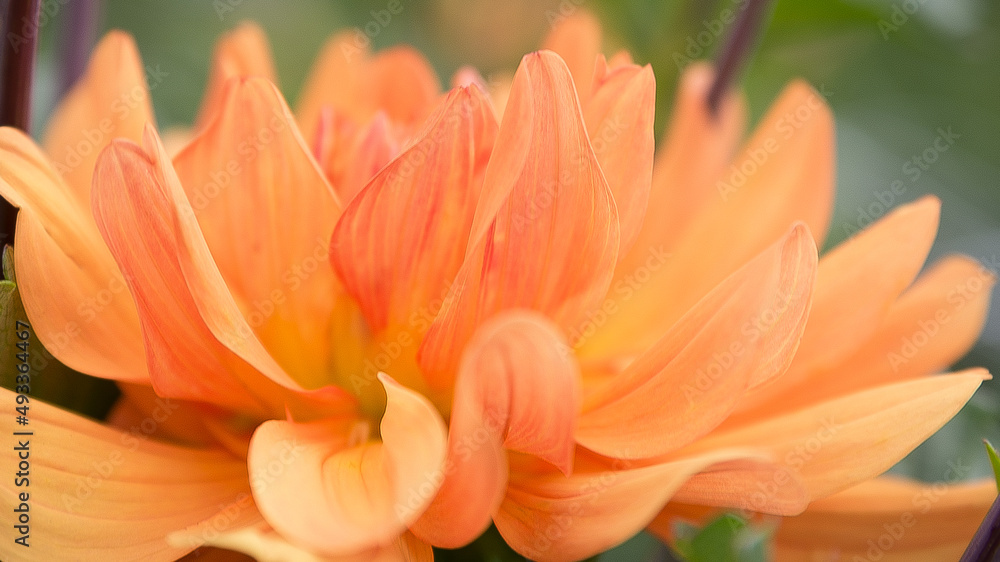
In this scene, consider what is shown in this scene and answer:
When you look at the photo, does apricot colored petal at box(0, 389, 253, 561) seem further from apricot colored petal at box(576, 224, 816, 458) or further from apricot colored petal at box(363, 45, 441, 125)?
apricot colored petal at box(363, 45, 441, 125)

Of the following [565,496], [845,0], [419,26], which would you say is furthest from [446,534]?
[419,26]

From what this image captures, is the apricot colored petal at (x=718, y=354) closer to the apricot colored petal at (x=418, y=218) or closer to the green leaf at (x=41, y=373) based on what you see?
the apricot colored petal at (x=418, y=218)

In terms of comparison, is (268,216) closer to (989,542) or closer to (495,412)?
(495,412)

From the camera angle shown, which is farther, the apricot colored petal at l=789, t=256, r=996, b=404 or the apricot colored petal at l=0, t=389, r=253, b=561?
the apricot colored petal at l=789, t=256, r=996, b=404

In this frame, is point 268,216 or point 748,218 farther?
point 748,218

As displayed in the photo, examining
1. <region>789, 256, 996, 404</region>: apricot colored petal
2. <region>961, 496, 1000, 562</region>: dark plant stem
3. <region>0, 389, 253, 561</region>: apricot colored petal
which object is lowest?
<region>0, 389, 253, 561</region>: apricot colored petal

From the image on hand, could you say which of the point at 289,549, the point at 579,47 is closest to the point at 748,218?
the point at 579,47

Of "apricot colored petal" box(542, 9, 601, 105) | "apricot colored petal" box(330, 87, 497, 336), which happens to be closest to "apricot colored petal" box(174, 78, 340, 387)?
"apricot colored petal" box(330, 87, 497, 336)
